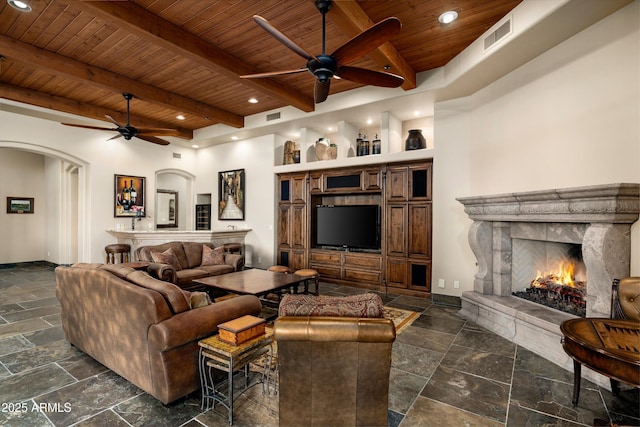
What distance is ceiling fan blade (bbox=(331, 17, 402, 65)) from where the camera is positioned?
2293 millimetres

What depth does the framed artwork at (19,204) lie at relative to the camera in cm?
773

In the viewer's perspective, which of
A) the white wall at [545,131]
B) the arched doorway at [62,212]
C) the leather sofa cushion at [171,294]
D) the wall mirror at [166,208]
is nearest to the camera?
the leather sofa cushion at [171,294]

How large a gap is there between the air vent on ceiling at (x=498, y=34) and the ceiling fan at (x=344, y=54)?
4.17 ft

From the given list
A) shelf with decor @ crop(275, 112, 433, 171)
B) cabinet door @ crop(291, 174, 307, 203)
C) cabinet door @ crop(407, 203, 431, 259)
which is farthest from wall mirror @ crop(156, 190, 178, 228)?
cabinet door @ crop(407, 203, 431, 259)

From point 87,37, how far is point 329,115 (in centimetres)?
367

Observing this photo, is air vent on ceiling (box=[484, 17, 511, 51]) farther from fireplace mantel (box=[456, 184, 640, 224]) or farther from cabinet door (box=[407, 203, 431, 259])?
cabinet door (box=[407, 203, 431, 259])

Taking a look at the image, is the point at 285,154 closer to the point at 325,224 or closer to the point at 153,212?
the point at 325,224

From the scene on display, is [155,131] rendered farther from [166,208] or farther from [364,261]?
[166,208]

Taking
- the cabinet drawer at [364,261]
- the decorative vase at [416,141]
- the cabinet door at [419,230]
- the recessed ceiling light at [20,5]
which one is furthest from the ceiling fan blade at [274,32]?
the cabinet drawer at [364,261]

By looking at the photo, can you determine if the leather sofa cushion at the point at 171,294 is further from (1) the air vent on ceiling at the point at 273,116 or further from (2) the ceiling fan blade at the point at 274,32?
(1) the air vent on ceiling at the point at 273,116

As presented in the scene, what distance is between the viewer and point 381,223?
5617 mm

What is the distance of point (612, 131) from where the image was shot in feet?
8.89

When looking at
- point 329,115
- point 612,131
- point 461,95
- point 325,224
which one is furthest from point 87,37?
point 612,131

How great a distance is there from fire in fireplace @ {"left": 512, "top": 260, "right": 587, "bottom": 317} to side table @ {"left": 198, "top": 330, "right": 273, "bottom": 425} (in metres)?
3.13
